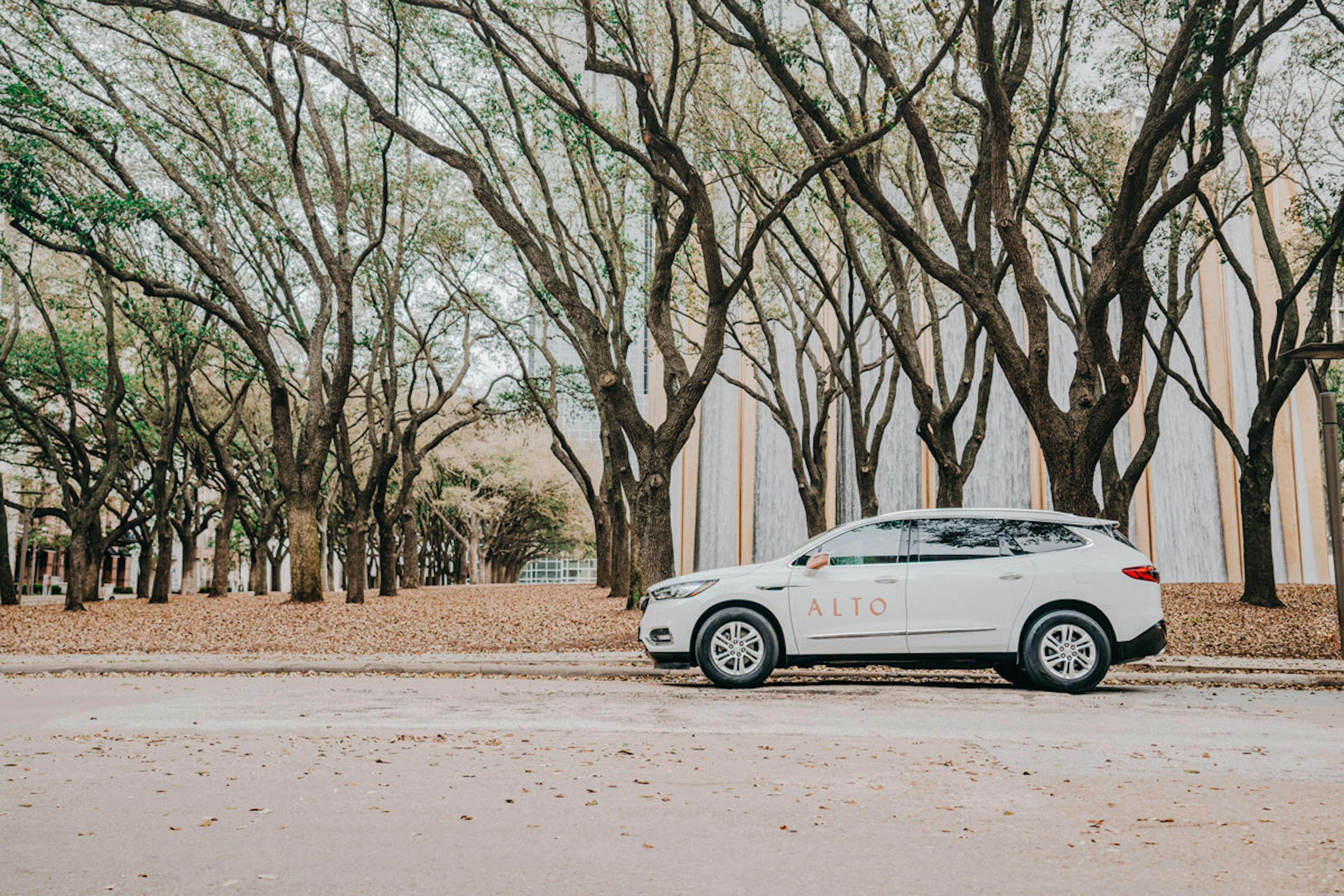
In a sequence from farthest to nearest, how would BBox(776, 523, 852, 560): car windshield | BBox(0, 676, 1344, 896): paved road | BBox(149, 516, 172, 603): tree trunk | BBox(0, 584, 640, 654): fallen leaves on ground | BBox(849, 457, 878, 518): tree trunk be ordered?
BBox(149, 516, 172, 603): tree trunk, BBox(849, 457, 878, 518): tree trunk, BBox(0, 584, 640, 654): fallen leaves on ground, BBox(776, 523, 852, 560): car windshield, BBox(0, 676, 1344, 896): paved road

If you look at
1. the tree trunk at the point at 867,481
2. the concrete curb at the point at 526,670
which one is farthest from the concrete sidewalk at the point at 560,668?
the tree trunk at the point at 867,481

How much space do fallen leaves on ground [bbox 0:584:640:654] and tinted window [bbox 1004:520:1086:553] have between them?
525 centimetres

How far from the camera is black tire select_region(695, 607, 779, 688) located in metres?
10.8

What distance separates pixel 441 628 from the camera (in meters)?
17.9

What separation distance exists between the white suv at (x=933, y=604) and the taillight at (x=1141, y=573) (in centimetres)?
1

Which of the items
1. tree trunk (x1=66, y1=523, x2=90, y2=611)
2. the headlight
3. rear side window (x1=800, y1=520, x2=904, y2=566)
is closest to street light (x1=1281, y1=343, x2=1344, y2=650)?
rear side window (x1=800, y1=520, x2=904, y2=566)

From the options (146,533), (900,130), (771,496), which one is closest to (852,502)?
(771,496)

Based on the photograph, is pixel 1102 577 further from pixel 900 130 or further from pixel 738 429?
pixel 738 429

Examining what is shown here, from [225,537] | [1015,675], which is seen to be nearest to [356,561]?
→ [225,537]

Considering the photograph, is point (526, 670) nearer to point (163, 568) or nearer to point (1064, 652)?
point (1064, 652)

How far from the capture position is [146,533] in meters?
36.5

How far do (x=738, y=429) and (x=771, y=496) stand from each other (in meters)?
2.34

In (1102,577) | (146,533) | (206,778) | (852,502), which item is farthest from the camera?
(146,533)

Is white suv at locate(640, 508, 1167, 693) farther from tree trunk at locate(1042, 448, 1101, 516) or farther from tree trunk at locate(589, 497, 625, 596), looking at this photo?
tree trunk at locate(589, 497, 625, 596)
